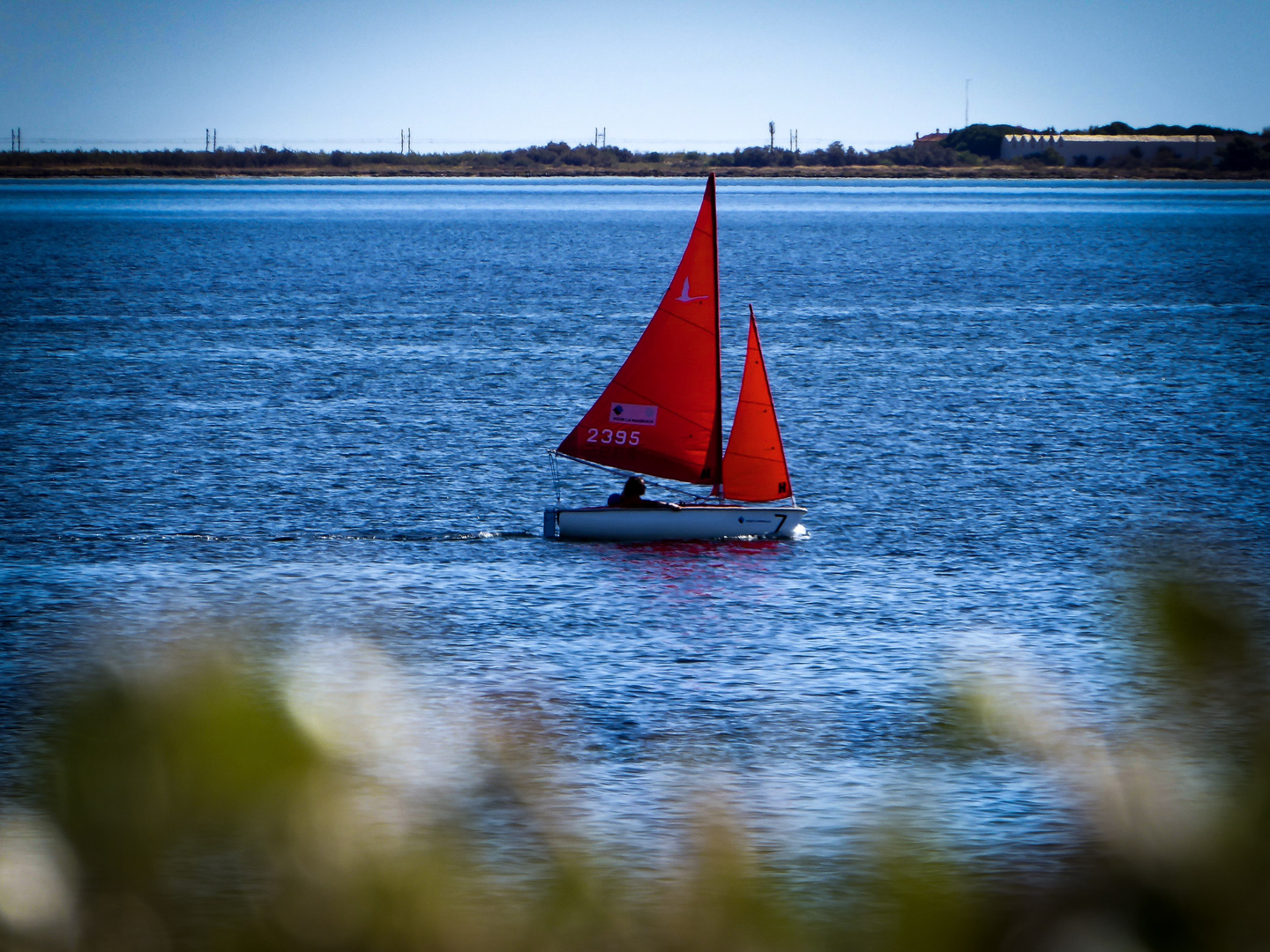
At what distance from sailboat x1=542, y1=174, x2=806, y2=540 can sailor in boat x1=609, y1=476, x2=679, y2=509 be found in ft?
0.53

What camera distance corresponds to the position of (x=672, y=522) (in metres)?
34.8

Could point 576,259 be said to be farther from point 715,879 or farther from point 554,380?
point 715,879

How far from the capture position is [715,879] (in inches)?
167

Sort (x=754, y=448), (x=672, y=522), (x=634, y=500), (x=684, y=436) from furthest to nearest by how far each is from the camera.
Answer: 1. (x=684, y=436)
2. (x=754, y=448)
3. (x=634, y=500)
4. (x=672, y=522)

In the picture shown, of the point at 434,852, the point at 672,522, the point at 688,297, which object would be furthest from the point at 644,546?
the point at 434,852

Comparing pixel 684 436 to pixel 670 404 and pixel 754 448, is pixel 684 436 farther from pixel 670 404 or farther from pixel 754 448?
pixel 754 448

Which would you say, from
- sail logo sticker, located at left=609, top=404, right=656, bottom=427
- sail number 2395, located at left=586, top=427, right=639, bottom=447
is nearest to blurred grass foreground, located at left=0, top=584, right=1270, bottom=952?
sail logo sticker, located at left=609, top=404, right=656, bottom=427

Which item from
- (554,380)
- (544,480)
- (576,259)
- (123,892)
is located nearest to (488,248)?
(576,259)

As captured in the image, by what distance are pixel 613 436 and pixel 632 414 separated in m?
0.73

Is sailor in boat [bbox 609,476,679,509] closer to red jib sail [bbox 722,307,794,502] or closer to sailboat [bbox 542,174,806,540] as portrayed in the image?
sailboat [bbox 542,174,806,540]

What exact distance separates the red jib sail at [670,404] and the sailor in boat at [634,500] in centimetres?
59

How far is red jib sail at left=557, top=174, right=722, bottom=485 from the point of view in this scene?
35125 millimetres

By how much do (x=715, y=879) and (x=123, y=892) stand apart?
1.71 metres

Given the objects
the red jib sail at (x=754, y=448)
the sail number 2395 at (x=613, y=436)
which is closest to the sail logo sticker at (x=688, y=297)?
the red jib sail at (x=754, y=448)
